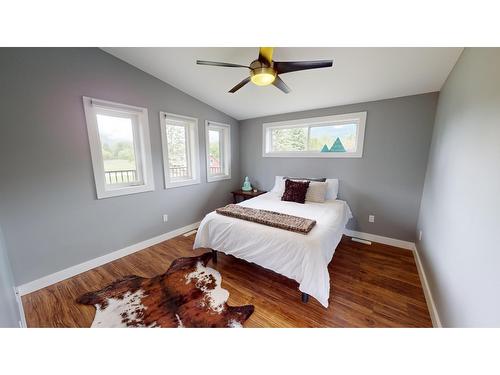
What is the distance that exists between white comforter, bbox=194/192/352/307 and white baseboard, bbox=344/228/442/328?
32.7 inches

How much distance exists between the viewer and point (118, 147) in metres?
2.35

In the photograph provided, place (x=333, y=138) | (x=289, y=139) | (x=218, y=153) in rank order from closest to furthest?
(x=333, y=138), (x=289, y=139), (x=218, y=153)

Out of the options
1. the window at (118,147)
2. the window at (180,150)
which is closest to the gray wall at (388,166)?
the window at (180,150)

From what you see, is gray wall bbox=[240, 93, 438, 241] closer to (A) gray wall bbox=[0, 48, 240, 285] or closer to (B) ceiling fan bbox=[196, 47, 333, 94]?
(B) ceiling fan bbox=[196, 47, 333, 94]

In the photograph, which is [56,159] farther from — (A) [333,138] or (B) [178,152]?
(A) [333,138]

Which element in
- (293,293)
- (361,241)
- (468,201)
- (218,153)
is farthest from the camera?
(218,153)

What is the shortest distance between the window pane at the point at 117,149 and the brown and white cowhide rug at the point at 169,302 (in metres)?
1.33

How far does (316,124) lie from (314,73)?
3.65 feet

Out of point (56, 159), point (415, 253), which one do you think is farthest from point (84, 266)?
point (415, 253)

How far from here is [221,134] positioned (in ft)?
12.3

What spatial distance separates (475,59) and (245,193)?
120 inches
